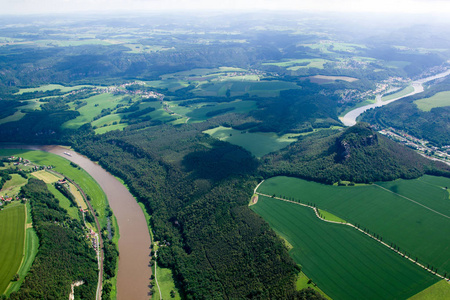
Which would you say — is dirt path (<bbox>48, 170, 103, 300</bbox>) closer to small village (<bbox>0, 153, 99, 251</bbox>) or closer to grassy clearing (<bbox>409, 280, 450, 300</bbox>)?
small village (<bbox>0, 153, 99, 251</bbox>)

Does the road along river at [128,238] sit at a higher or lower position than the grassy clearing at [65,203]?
lower

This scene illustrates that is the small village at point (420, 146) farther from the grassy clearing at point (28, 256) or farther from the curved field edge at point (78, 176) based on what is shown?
the grassy clearing at point (28, 256)

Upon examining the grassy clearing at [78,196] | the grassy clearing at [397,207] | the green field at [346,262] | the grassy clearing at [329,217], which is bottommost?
the grassy clearing at [78,196]

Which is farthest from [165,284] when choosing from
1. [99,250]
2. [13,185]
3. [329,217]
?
[13,185]

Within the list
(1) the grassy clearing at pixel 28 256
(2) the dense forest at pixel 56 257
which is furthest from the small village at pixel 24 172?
(1) the grassy clearing at pixel 28 256

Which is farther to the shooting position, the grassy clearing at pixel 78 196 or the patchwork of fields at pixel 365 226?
the grassy clearing at pixel 78 196

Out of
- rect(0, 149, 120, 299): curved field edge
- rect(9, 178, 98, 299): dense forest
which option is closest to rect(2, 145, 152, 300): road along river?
rect(0, 149, 120, 299): curved field edge

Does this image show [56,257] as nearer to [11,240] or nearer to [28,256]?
[28,256]
